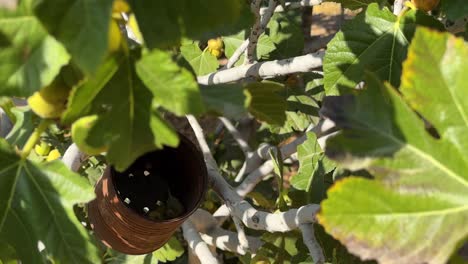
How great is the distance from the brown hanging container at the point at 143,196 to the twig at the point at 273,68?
6.3 inches

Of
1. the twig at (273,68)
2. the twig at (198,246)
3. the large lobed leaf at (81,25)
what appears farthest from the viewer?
the twig at (198,246)

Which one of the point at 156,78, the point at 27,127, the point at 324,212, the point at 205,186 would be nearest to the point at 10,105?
the point at 27,127

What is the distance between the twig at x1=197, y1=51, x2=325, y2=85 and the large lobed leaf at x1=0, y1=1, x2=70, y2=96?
520 mm

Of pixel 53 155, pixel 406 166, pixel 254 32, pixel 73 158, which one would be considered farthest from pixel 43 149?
pixel 406 166

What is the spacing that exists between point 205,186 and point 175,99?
21.0 inches

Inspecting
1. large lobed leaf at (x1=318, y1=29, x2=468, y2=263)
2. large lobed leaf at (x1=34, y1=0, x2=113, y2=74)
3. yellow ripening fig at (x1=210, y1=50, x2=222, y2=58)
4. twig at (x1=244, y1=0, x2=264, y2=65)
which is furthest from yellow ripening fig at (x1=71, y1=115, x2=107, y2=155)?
yellow ripening fig at (x1=210, y1=50, x2=222, y2=58)

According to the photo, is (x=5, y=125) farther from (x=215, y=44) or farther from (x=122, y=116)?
(x=122, y=116)

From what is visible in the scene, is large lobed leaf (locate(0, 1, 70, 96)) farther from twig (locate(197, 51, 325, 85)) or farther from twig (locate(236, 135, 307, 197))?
twig (locate(236, 135, 307, 197))

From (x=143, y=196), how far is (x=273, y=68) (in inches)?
14.1

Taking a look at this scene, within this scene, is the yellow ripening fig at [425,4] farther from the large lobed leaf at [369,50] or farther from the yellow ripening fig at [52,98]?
the yellow ripening fig at [52,98]

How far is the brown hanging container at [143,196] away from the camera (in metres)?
1.10

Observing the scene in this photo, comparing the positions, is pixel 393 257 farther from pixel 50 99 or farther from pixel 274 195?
pixel 274 195

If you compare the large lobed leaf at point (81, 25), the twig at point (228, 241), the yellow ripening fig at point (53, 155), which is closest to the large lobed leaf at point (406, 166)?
the large lobed leaf at point (81, 25)

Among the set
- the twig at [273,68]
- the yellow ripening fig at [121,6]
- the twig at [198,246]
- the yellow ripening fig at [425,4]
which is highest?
the yellow ripening fig at [121,6]
